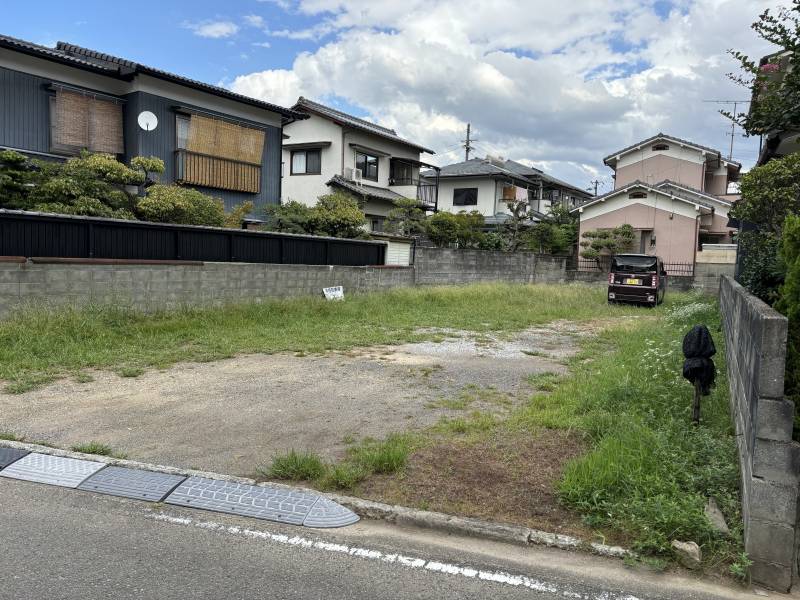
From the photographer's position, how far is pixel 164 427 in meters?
4.72

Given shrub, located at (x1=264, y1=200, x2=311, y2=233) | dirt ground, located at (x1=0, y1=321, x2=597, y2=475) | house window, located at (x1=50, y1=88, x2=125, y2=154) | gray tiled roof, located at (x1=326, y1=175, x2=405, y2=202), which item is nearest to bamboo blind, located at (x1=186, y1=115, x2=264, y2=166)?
house window, located at (x1=50, y1=88, x2=125, y2=154)

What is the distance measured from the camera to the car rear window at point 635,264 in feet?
54.9

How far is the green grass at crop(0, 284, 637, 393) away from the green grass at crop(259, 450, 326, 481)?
3560mm

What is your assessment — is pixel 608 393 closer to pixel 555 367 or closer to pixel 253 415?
pixel 555 367

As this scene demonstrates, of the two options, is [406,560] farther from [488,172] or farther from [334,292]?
[488,172]

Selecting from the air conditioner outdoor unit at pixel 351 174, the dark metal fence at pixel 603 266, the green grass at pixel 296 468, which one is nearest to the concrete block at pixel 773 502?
the green grass at pixel 296 468

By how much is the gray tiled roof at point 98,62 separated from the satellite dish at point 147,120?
39.5 inches

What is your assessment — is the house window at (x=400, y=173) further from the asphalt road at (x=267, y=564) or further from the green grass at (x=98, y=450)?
the asphalt road at (x=267, y=564)

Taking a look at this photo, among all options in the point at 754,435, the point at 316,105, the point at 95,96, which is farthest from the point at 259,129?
the point at 754,435

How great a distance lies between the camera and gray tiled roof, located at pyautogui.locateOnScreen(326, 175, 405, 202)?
74.3 ft

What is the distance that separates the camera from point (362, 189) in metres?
23.2

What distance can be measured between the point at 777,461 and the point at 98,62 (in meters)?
17.7

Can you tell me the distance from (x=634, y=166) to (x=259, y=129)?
23.3 metres

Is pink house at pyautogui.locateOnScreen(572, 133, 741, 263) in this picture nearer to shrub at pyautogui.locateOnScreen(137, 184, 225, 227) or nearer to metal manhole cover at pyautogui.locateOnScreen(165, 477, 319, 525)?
shrub at pyautogui.locateOnScreen(137, 184, 225, 227)
